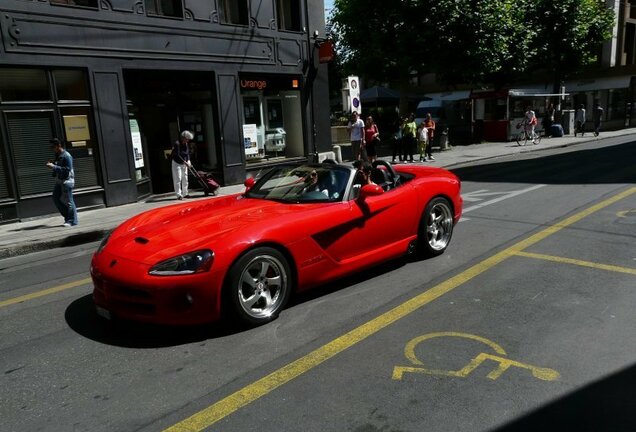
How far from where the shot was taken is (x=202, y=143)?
14.6m

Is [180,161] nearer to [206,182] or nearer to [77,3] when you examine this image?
[206,182]

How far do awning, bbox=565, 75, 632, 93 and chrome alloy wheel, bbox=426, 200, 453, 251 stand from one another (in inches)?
1465

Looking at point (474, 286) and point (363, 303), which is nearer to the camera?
point (363, 303)

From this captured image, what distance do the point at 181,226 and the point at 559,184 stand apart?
9.58 m

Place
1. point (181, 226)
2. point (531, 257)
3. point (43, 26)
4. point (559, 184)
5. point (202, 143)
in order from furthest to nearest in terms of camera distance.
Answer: point (202, 143), point (559, 184), point (43, 26), point (531, 257), point (181, 226)

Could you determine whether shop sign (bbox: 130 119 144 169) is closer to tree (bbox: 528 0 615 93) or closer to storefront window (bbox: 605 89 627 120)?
tree (bbox: 528 0 615 93)

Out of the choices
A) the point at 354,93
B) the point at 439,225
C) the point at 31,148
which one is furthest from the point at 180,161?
the point at 439,225

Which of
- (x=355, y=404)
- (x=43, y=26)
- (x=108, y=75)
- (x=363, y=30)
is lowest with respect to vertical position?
(x=355, y=404)

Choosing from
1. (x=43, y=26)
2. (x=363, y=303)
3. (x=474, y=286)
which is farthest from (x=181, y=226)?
(x=43, y=26)

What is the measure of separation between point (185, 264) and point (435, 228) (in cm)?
326

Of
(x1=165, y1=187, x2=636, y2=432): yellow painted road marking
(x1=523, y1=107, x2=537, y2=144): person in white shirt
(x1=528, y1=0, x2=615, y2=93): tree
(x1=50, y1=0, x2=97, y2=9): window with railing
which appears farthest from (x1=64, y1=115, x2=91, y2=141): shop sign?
(x1=528, y1=0, x2=615, y2=93): tree

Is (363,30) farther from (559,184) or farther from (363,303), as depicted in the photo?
(363,303)

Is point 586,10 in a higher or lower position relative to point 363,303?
higher

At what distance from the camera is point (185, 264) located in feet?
12.7
